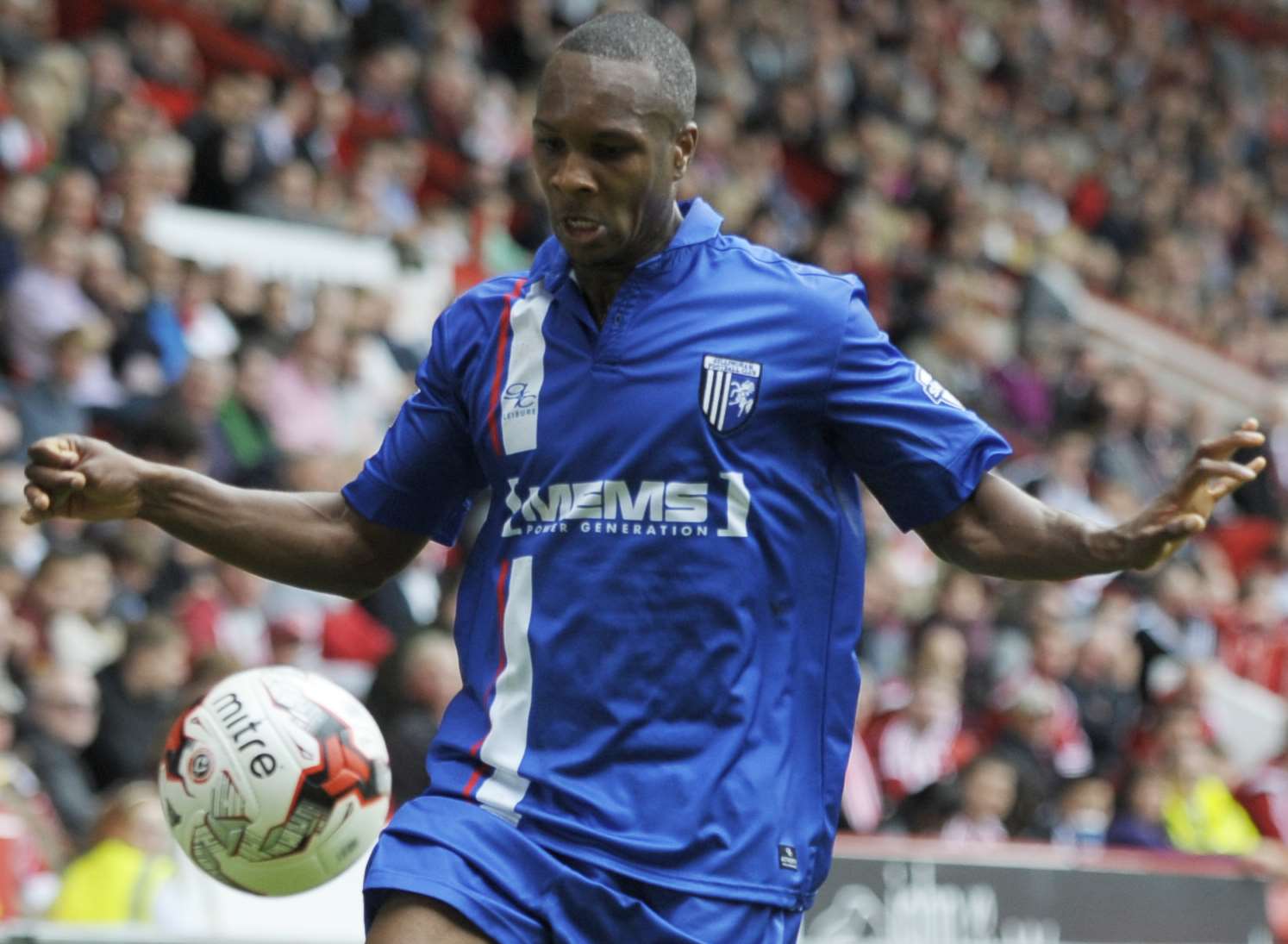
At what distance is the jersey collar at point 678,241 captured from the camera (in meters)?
3.76

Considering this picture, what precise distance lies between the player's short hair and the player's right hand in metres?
1.15

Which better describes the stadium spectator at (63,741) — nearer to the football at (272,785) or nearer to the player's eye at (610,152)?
the football at (272,785)

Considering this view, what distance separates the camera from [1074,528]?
11.6 feet

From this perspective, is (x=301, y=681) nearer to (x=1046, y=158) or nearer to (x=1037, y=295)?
(x=1037, y=295)

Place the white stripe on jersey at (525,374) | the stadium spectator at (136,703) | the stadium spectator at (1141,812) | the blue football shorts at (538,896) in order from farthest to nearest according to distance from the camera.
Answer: the stadium spectator at (1141,812) → the stadium spectator at (136,703) → the white stripe on jersey at (525,374) → the blue football shorts at (538,896)

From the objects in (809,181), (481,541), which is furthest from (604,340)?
(809,181)

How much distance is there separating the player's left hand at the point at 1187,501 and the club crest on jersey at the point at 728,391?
67 centimetres

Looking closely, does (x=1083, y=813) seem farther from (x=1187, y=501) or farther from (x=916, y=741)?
(x=1187, y=501)

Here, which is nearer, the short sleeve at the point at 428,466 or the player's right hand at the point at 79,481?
the player's right hand at the point at 79,481

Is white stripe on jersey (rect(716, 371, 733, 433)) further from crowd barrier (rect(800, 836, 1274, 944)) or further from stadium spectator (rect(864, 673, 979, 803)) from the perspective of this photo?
stadium spectator (rect(864, 673, 979, 803))

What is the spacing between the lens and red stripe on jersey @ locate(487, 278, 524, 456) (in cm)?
375

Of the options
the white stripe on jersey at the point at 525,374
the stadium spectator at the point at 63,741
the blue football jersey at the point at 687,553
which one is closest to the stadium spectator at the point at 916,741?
the stadium spectator at the point at 63,741

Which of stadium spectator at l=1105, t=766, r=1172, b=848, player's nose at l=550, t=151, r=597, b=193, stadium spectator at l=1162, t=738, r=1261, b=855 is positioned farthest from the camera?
stadium spectator at l=1162, t=738, r=1261, b=855

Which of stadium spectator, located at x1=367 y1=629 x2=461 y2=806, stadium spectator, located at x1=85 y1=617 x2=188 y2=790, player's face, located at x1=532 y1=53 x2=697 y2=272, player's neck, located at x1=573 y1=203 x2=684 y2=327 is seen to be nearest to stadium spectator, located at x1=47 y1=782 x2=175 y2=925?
stadium spectator, located at x1=85 y1=617 x2=188 y2=790
